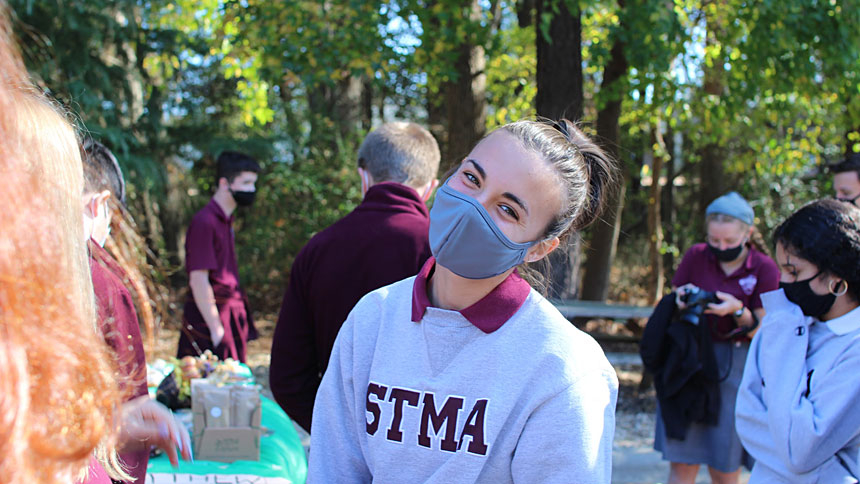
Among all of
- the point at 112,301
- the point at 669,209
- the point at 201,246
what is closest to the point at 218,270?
the point at 201,246

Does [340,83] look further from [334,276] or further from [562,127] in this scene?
[562,127]

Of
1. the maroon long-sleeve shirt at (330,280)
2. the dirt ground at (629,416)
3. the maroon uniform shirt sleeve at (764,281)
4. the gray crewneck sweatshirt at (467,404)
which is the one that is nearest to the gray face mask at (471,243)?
the gray crewneck sweatshirt at (467,404)

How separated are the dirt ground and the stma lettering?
2.56m

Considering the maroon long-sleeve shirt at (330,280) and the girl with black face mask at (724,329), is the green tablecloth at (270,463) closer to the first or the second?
the maroon long-sleeve shirt at (330,280)

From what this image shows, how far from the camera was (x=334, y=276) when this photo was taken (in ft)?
9.16

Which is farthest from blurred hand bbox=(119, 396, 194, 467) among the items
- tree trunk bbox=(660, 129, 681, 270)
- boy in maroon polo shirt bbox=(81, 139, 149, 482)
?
tree trunk bbox=(660, 129, 681, 270)

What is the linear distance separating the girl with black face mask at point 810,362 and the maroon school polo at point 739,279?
1532mm

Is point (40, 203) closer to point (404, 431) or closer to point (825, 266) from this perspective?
point (404, 431)

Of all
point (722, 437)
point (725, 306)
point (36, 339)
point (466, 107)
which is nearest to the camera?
point (36, 339)

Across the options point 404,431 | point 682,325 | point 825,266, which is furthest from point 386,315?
point 682,325

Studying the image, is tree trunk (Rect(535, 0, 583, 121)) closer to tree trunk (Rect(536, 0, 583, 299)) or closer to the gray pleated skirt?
tree trunk (Rect(536, 0, 583, 299))

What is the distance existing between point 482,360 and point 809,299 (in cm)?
167

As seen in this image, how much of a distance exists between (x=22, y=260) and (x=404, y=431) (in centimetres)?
94

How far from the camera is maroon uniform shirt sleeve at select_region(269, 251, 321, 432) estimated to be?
2818mm
